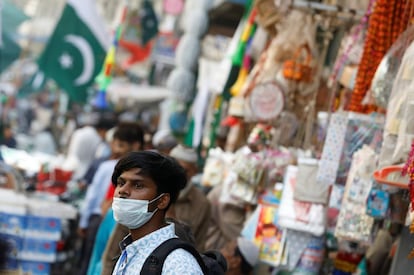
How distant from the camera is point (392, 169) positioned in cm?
512

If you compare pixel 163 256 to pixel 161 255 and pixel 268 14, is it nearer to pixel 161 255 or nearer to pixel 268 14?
pixel 161 255

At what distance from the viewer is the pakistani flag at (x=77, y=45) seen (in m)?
14.5

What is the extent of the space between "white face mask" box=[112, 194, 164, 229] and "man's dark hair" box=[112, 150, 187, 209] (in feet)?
0.41

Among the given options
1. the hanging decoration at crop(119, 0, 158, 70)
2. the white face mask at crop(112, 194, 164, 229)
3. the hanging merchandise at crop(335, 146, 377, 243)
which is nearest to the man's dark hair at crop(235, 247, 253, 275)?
the hanging merchandise at crop(335, 146, 377, 243)

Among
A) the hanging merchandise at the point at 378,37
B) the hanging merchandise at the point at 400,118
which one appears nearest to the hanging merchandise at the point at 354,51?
the hanging merchandise at the point at 378,37

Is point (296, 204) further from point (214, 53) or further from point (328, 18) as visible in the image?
point (214, 53)

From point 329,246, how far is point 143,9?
15527 millimetres

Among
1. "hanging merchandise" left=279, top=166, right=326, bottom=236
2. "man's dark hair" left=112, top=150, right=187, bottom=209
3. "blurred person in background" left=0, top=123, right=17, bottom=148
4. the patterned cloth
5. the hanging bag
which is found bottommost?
"blurred person in background" left=0, top=123, right=17, bottom=148

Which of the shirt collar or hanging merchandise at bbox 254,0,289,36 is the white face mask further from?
hanging merchandise at bbox 254,0,289,36

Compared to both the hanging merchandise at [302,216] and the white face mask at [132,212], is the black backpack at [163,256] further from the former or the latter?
the hanging merchandise at [302,216]

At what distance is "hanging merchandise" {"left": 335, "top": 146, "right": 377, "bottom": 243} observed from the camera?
6207mm

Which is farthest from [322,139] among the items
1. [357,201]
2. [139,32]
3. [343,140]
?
[139,32]

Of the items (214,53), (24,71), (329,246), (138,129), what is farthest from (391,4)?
(24,71)

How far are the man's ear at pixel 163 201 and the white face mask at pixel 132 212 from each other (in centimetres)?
8
